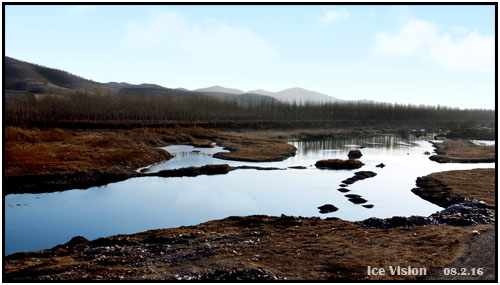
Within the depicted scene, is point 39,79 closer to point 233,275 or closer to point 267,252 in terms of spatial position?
point 267,252

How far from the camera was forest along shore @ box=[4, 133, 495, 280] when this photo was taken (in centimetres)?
931

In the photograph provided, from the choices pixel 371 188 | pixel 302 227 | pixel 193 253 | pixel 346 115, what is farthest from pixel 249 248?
pixel 346 115

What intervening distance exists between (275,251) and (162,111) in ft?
213

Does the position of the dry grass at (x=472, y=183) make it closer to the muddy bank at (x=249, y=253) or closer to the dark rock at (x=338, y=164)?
the dark rock at (x=338, y=164)

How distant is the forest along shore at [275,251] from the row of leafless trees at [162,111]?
49481 mm

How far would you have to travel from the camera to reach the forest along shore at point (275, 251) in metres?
9.31

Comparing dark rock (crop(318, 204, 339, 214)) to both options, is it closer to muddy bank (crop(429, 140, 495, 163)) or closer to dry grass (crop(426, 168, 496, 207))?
dry grass (crop(426, 168, 496, 207))

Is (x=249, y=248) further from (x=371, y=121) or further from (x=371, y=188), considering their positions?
(x=371, y=121)

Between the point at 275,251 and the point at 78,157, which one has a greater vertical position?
the point at 78,157

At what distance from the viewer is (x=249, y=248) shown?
11.7m

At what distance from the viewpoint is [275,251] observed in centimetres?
1123

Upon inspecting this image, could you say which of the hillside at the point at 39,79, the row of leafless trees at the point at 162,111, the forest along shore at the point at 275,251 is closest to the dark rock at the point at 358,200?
the forest along shore at the point at 275,251

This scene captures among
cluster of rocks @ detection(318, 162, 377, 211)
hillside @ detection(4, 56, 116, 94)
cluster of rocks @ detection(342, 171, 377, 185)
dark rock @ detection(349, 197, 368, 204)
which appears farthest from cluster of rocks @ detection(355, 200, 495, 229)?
hillside @ detection(4, 56, 116, 94)

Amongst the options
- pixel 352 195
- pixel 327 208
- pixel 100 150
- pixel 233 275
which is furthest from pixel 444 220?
pixel 100 150
